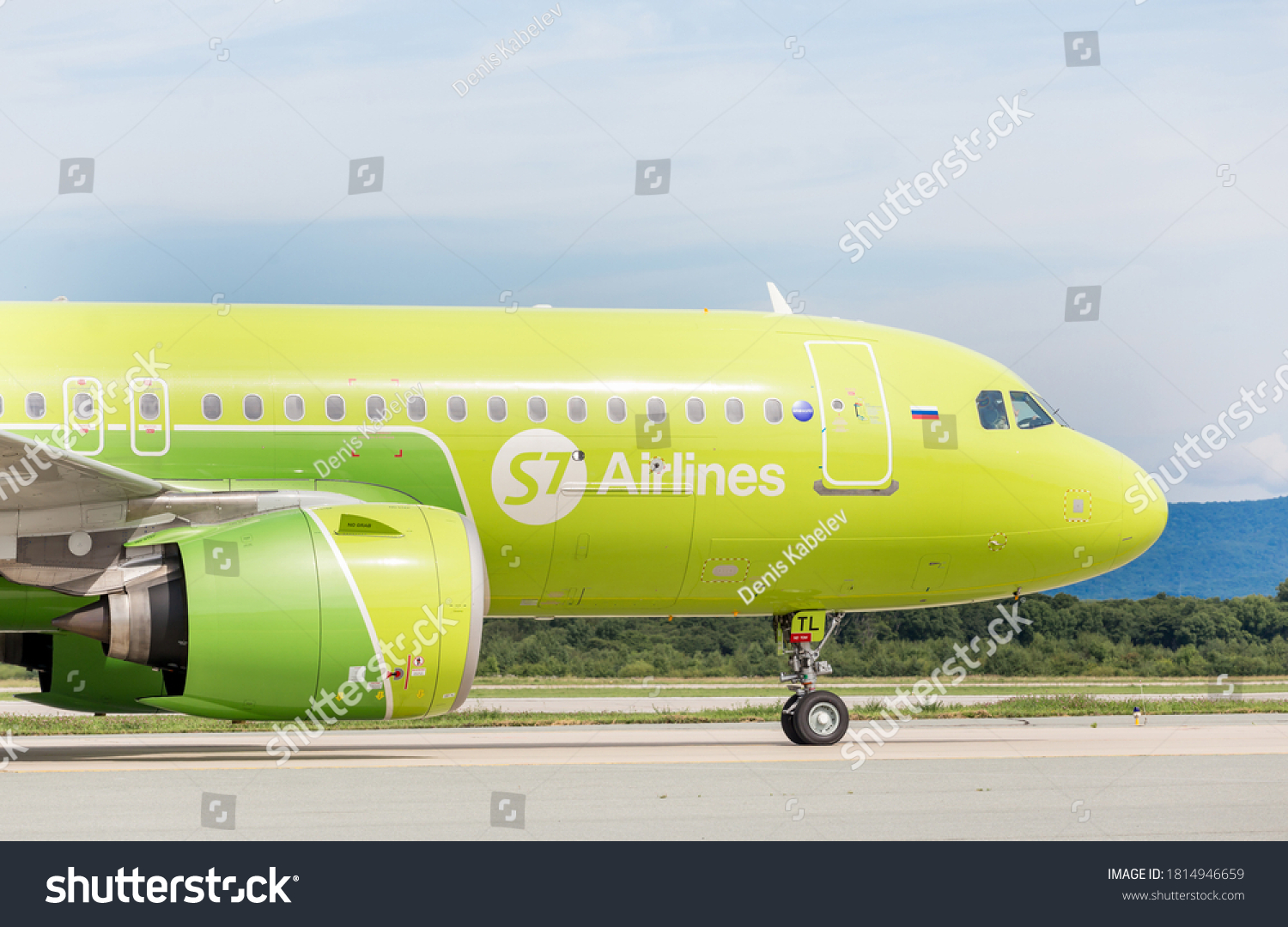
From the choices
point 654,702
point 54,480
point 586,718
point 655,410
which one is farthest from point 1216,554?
point 54,480

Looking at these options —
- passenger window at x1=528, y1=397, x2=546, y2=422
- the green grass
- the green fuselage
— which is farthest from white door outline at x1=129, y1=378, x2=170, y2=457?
the green grass

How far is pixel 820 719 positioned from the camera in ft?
52.7

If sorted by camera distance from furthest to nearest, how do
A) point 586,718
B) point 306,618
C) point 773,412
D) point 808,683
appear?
point 586,718 → point 808,683 → point 773,412 → point 306,618

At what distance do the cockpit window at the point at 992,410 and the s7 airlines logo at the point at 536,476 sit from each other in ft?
17.5

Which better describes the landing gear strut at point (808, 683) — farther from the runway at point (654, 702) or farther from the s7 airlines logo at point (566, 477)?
the runway at point (654, 702)

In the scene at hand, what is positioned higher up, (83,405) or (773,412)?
(773,412)

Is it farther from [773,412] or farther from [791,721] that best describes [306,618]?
[791,721]

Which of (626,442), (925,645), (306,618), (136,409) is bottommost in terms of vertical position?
(306,618)

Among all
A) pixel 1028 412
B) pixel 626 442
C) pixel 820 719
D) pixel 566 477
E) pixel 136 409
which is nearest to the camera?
pixel 136 409

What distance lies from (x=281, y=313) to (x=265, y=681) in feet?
16.5

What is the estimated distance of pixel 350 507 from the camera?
12.9 m

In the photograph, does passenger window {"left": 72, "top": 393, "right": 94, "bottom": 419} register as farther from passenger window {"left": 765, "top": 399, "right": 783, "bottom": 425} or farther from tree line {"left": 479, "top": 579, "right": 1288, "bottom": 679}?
tree line {"left": 479, "top": 579, "right": 1288, "bottom": 679}

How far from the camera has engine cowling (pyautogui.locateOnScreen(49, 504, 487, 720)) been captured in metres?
11.8

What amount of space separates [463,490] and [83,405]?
412cm
